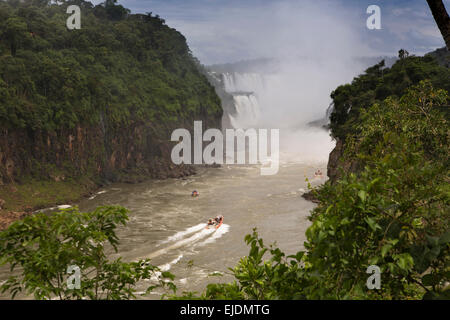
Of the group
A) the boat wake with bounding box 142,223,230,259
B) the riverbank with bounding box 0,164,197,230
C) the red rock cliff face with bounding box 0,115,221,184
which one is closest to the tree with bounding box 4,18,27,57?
the red rock cliff face with bounding box 0,115,221,184

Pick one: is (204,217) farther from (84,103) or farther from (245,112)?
(245,112)

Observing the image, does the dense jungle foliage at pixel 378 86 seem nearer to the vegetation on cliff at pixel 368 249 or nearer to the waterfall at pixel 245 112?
the vegetation on cliff at pixel 368 249

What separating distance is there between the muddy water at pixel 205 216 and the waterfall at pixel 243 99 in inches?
1300

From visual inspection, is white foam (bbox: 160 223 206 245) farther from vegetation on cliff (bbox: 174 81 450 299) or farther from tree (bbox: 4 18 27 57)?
tree (bbox: 4 18 27 57)

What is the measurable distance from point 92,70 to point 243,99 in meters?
39.1

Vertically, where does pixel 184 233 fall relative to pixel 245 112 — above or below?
below

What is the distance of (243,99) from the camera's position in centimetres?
7850

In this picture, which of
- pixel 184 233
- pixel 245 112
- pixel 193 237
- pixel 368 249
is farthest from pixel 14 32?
pixel 245 112

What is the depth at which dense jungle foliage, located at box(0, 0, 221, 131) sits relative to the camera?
34281 millimetres

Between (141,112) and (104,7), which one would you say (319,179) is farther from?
(104,7)

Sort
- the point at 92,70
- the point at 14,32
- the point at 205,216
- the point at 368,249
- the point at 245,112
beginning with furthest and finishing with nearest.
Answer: the point at 245,112 → the point at 92,70 → the point at 14,32 → the point at 205,216 → the point at 368,249

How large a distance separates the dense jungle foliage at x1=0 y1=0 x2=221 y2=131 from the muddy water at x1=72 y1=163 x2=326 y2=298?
8.76 m
